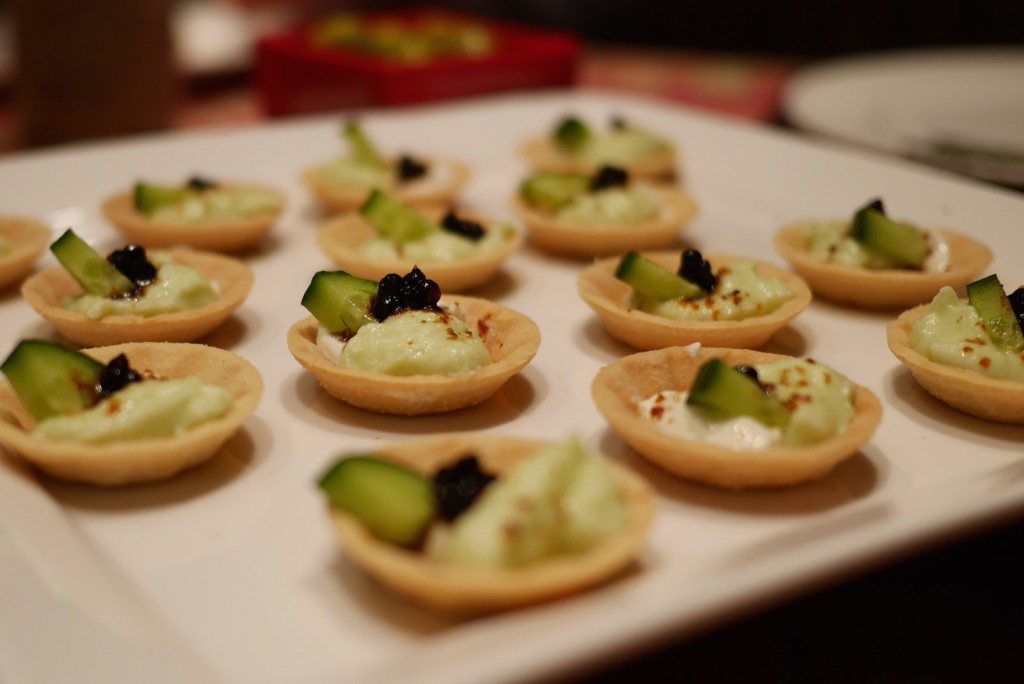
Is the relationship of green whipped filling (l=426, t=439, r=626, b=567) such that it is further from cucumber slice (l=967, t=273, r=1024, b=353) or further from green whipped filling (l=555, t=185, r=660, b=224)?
green whipped filling (l=555, t=185, r=660, b=224)

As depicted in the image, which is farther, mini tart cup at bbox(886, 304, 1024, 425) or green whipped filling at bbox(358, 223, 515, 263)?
green whipped filling at bbox(358, 223, 515, 263)

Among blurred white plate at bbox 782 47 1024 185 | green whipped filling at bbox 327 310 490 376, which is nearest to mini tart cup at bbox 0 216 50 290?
green whipped filling at bbox 327 310 490 376

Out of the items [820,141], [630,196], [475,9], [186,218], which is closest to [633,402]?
[630,196]

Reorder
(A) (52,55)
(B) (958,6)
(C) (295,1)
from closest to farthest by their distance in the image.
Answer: (A) (52,55) → (B) (958,6) → (C) (295,1)

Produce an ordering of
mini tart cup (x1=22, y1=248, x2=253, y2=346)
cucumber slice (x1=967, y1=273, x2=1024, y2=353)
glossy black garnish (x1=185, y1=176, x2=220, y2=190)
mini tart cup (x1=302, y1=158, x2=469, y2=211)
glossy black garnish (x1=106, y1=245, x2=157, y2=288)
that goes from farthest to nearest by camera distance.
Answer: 1. mini tart cup (x1=302, y1=158, x2=469, y2=211)
2. glossy black garnish (x1=185, y1=176, x2=220, y2=190)
3. glossy black garnish (x1=106, y1=245, x2=157, y2=288)
4. mini tart cup (x1=22, y1=248, x2=253, y2=346)
5. cucumber slice (x1=967, y1=273, x2=1024, y2=353)

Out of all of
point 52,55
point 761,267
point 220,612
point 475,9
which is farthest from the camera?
point 475,9

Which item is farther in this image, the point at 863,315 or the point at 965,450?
the point at 863,315

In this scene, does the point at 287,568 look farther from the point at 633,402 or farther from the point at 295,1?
the point at 295,1

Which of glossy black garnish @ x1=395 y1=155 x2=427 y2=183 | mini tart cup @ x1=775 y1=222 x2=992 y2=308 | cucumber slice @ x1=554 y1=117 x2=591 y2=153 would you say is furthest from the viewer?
cucumber slice @ x1=554 y1=117 x2=591 y2=153
